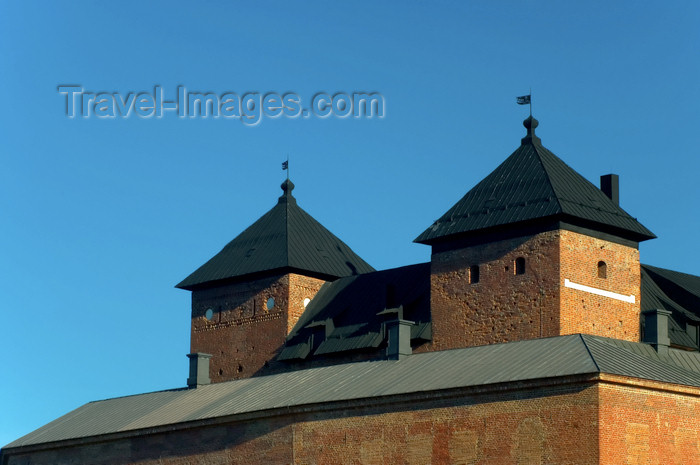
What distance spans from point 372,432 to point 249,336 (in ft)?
49.6

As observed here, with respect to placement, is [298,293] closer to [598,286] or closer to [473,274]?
[473,274]

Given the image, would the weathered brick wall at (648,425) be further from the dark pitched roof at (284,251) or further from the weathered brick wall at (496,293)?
the dark pitched roof at (284,251)

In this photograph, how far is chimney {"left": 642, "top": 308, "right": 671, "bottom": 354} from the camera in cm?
4078

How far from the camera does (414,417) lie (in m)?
37.8

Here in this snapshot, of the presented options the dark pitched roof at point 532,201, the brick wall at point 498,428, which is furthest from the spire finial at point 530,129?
the brick wall at point 498,428

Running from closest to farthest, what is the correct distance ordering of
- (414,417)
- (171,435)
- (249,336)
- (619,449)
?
(619,449), (414,417), (171,435), (249,336)

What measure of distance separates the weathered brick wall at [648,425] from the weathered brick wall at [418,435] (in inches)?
15.5

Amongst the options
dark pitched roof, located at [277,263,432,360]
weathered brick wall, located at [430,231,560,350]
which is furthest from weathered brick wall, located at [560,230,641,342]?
Answer: dark pitched roof, located at [277,263,432,360]

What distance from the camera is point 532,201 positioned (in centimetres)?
4472

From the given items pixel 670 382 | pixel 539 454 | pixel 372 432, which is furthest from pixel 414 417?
pixel 670 382

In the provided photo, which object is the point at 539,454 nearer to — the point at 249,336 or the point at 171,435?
the point at 171,435

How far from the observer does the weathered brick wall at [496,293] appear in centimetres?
4378

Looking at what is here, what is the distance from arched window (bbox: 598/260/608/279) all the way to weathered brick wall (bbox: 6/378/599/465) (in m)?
9.45

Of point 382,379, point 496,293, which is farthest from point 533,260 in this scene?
A: point 382,379
